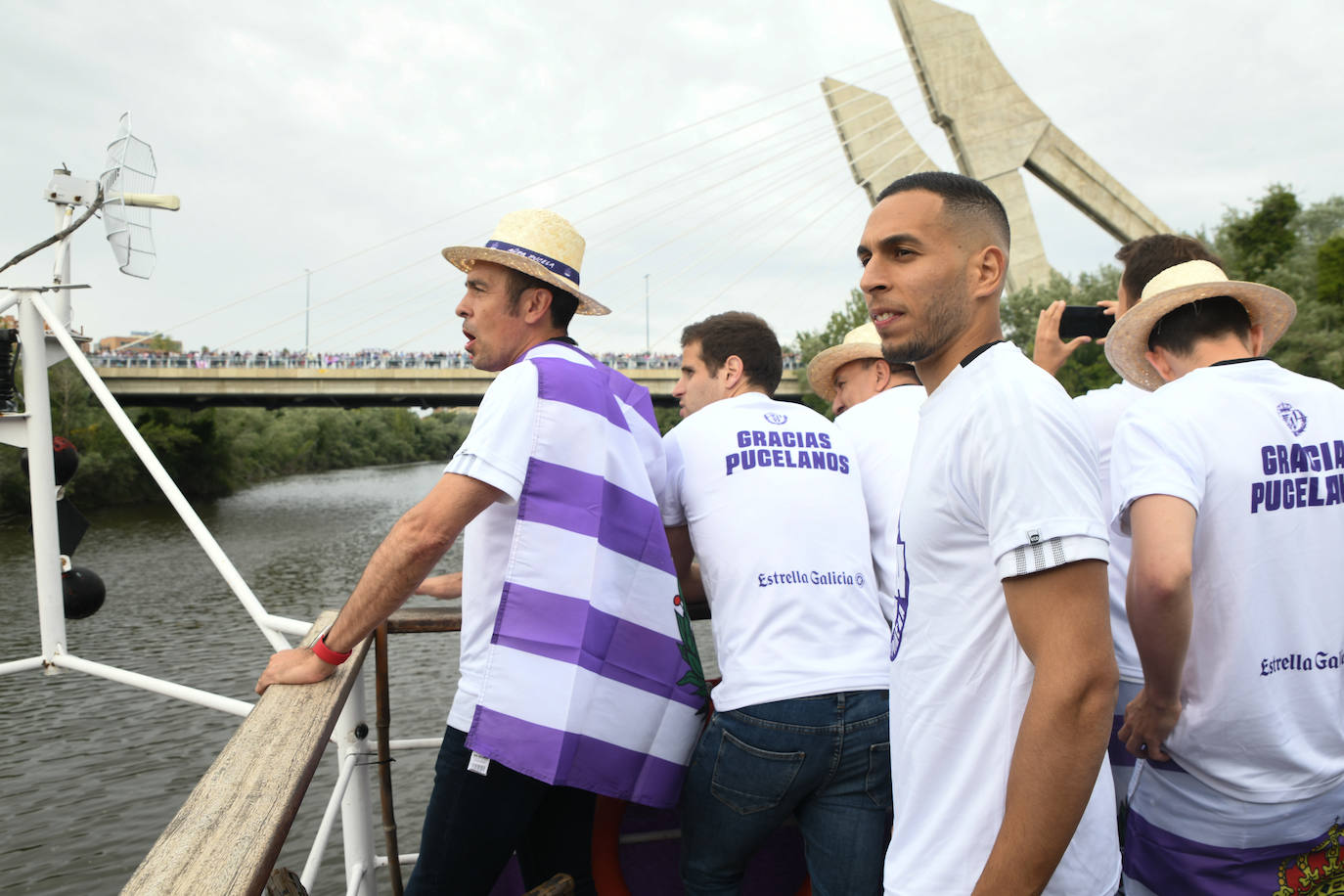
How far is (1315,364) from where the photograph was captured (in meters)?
22.5

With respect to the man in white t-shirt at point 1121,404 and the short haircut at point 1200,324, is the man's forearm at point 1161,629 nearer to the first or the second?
the man in white t-shirt at point 1121,404

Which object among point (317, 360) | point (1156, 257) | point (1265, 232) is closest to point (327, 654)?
point (1156, 257)

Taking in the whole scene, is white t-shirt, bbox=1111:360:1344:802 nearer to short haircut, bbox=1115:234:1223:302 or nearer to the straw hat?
short haircut, bbox=1115:234:1223:302

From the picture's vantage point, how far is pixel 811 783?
1.90m

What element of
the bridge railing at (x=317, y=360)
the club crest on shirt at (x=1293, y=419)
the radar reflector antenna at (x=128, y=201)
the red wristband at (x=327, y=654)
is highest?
the bridge railing at (x=317, y=360)

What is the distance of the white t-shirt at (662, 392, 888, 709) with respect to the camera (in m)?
1.96

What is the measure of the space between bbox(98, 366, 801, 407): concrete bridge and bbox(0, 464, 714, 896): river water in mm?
11218

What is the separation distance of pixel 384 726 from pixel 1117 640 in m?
1.93

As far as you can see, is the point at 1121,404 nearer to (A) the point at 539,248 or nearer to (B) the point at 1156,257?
(B) the point at 1156,257

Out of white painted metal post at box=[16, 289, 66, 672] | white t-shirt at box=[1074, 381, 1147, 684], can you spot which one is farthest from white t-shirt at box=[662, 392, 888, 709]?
white painted metal post at box=[16, 289, 66, 672]

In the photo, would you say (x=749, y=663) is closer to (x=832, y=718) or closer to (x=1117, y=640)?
(x=832, y=718)

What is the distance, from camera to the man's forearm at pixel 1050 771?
1.10 m

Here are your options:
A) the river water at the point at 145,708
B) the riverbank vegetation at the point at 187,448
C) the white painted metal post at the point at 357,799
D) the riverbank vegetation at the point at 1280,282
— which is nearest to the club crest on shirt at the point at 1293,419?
the white painted metal post at the point at 357,799

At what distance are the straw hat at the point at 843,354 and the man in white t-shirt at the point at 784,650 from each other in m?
0.86
